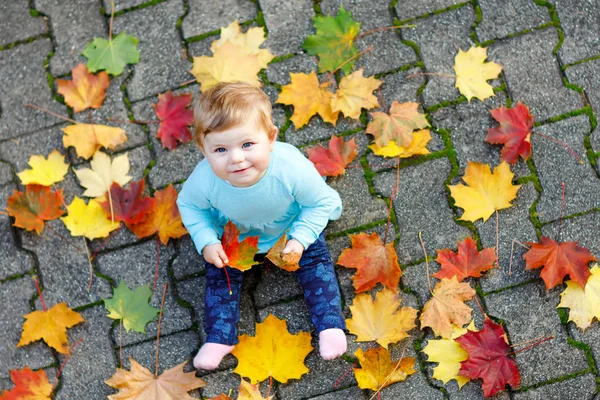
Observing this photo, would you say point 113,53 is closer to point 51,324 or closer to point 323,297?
point 51,324

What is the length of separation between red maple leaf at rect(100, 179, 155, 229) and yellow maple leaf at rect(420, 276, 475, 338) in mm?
1345

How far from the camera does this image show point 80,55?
376 cm

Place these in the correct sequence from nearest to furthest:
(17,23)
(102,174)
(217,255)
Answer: (217,255) < (102,174) < (17,23)

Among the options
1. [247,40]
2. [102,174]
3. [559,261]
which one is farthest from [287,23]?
[559,261]

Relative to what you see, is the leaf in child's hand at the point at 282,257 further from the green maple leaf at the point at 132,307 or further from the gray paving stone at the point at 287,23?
the gray paving stone at the point at 287,23

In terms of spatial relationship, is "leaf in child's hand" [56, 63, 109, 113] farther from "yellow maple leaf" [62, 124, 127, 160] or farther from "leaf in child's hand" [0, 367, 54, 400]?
"leaf in child's hand" [0, 367, 54, 400]

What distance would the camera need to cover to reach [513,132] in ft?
11.3

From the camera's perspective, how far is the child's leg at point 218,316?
10.7 ft

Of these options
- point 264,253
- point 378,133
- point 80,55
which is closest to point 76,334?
point 264,253

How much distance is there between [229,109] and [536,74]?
162 cm

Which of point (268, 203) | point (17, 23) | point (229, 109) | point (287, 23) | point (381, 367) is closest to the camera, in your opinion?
point (229, 109)

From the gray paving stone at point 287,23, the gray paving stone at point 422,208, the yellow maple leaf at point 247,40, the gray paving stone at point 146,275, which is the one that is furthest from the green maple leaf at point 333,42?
the gray paving stone at point 146,275

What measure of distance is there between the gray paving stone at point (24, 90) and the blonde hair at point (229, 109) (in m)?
1.26

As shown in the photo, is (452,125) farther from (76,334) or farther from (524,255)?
(76,334)
